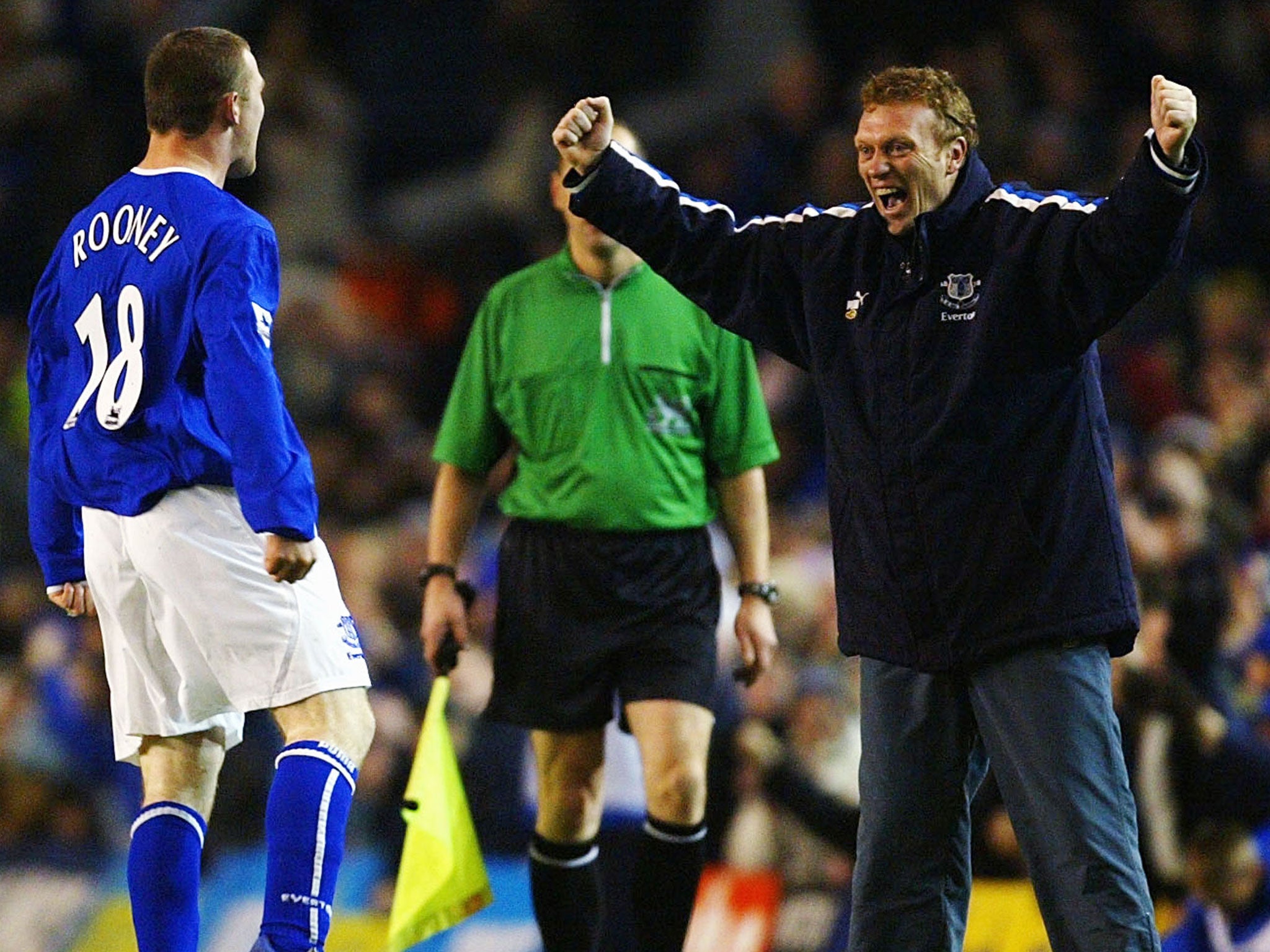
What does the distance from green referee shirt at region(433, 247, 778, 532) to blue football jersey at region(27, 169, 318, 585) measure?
1177 millimetres

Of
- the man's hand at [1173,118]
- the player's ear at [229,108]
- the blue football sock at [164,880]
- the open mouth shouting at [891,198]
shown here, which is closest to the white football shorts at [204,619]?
the blue football sock at [164,880]

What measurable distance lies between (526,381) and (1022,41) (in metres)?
5.80

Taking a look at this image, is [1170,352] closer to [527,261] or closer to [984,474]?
[527,261]

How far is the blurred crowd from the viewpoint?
6137 mm

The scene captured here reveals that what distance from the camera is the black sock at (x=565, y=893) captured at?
4.83m

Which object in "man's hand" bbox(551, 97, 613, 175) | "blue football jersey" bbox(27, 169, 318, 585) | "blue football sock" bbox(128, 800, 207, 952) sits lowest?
"blue football sock" bbox(128, 800, 207, 952)

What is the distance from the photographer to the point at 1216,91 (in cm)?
885

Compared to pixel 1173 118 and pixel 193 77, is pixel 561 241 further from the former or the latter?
pixel 1173 118

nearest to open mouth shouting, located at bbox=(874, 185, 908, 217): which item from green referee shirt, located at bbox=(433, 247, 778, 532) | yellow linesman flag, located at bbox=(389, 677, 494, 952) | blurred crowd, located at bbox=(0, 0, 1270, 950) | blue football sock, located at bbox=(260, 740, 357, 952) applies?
green referee shirt, located at bbox=(433, 247, 778, 532)

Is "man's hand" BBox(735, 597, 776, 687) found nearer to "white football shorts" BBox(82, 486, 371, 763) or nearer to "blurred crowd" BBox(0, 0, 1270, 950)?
"white football shorts" BBox(82, 486, 371, 763)

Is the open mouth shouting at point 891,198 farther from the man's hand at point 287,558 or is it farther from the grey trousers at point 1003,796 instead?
the man's hand at point 287,558

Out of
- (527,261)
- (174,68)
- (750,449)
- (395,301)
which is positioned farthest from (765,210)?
(174,68)

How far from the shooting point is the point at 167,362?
12.1ft

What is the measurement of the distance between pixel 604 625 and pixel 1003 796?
1508 mm
